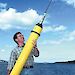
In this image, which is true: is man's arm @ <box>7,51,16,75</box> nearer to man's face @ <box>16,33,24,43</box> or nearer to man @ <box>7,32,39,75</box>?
man @ <box>7,32,39,75</box>

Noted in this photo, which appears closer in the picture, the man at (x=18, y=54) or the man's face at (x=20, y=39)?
the man at (x=18, y=54)

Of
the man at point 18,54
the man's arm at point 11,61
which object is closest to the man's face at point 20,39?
the man at point 18,54

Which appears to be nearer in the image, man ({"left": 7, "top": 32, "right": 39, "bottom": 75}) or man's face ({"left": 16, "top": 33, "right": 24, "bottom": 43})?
man ({"left": 7, "top": 32, "right": 39, "bottom": 75})

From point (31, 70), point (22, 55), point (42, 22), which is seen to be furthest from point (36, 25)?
point (31, 70)

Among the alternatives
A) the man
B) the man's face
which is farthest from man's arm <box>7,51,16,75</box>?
the man's face

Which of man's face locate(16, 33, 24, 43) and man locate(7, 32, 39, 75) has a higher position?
man's face locate(16, 33, 24, 43)

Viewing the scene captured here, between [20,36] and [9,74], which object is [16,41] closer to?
[20,36]

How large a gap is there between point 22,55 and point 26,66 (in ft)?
2.43

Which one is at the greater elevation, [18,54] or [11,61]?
[18,54]

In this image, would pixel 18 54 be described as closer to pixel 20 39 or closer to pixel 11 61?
pixel 11 61

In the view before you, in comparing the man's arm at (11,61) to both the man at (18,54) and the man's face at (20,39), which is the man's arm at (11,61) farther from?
the man's face at (20,39)

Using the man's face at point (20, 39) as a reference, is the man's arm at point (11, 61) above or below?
below

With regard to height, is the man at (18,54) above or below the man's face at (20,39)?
below

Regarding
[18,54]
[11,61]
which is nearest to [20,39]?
[18,54]
